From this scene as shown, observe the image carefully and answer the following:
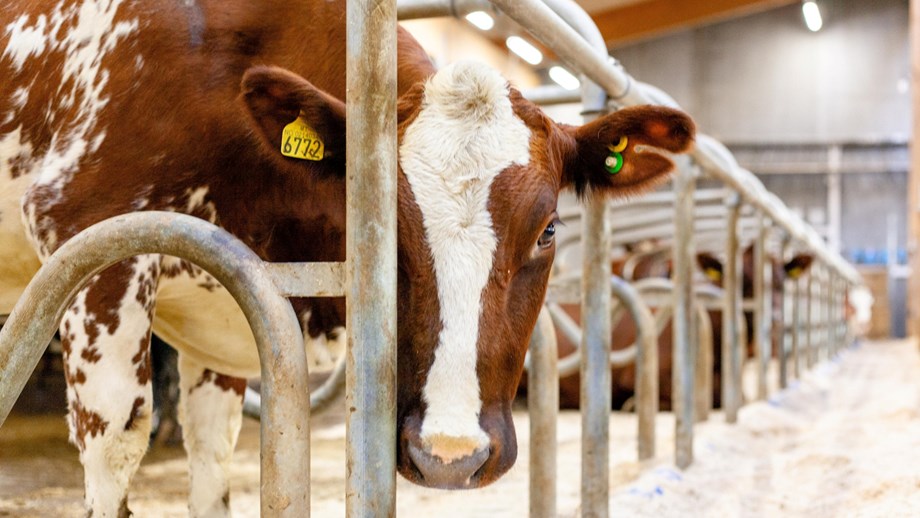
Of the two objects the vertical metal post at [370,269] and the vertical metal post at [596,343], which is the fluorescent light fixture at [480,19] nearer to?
the vertical metal post at [596,343]

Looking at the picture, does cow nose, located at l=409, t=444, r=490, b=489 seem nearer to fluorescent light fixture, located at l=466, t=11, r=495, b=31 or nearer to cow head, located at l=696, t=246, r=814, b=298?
fluorescent light fixture, located at l=466, t=11, r=495, b=31

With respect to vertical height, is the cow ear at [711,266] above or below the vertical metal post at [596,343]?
above

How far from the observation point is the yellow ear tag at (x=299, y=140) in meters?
2.09

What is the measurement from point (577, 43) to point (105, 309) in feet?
4.48

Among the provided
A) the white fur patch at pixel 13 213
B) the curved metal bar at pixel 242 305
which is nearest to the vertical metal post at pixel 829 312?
the white fur patch at pixel 13 213

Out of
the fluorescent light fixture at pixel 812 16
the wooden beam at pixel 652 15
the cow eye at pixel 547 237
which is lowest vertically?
the cow eye at pixel 547 237

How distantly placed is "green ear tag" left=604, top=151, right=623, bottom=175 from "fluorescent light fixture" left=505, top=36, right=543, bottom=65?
1138 mm

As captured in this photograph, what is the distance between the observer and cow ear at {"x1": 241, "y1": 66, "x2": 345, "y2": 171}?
2020mm

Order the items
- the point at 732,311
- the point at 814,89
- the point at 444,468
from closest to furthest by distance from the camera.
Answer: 1. the point at 444,468
2. the point at 732,311
3. the point at 814,89

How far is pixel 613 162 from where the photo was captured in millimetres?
2658

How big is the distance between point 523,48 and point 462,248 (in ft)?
7.24

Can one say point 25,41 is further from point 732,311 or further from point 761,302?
point 761,302

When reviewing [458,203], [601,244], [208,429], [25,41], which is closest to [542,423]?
[601,244]

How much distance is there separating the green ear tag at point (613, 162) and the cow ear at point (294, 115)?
79 cm
